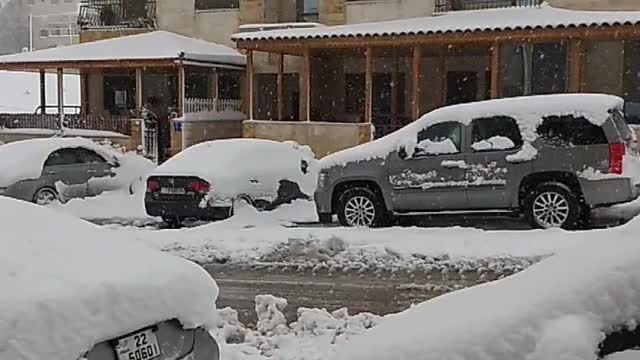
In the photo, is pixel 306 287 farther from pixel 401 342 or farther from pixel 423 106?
pixel 423 106

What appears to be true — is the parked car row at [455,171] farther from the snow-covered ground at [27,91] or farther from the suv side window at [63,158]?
the snow-covered ground at [27,91]

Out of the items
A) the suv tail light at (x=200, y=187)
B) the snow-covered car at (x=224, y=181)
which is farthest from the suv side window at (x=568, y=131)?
the suv tail light at (x=200, y=187)

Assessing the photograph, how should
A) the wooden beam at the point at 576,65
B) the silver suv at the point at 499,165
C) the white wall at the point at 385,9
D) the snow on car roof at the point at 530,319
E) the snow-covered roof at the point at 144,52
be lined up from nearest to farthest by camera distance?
the snow on car roof at the point at 530,319, the silver suv at the point at 499,165, the wooden beam at the point at 576,65, the white wall at the point at 385,9, the snow-covered roof at the point at 144,52

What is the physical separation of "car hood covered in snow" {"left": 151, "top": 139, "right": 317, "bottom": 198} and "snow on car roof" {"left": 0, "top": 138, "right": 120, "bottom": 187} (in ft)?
9.86

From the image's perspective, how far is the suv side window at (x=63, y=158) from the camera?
17.6 m

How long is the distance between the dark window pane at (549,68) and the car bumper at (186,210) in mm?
11833

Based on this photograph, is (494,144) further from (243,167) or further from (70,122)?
(70,122)

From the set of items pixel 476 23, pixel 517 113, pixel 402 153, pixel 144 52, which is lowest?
pixel 402 153

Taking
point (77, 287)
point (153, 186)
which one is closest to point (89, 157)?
point (153, 186)

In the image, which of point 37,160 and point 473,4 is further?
point 473,4

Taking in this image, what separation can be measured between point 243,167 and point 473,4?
1160 cm

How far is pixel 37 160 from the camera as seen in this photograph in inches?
678

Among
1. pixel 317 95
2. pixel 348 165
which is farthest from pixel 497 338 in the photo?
pixel 317 95

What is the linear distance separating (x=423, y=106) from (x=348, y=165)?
38.9ft
